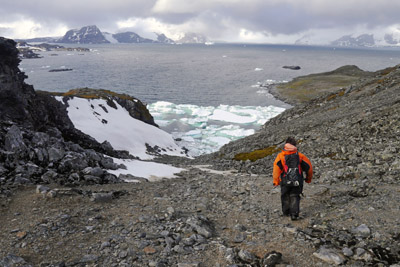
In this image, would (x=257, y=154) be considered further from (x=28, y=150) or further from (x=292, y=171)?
(x=28, y=150)

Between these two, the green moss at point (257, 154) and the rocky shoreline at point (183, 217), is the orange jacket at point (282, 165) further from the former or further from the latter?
the green moss at point (257, 154)

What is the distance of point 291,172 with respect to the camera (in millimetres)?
9852

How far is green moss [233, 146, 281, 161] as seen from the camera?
1224 inches

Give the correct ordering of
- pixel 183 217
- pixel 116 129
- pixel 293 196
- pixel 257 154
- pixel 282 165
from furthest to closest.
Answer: pixel 116 129 < pixel 257 154 < pixel 183 217 < pixel 293 196 < pixel 282 165

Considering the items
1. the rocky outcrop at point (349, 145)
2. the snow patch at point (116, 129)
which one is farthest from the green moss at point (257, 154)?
the snow patch at point (116, 129)

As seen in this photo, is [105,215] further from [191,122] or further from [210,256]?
[191,122]

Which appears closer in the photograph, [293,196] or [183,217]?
[293,196]

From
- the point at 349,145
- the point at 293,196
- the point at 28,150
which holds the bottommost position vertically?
the point at 349,145

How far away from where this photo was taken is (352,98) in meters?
45.2

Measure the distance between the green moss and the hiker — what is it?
20.9 meters

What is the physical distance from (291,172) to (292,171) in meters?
0.05

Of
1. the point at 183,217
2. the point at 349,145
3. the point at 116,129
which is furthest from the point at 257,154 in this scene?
the point at 116,129

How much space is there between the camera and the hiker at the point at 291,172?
32.2 ft

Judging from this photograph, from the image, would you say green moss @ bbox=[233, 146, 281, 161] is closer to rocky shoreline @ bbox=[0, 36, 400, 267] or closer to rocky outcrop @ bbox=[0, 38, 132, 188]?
rocky shoreline @ bbox=[0, 36, 400, 267]
